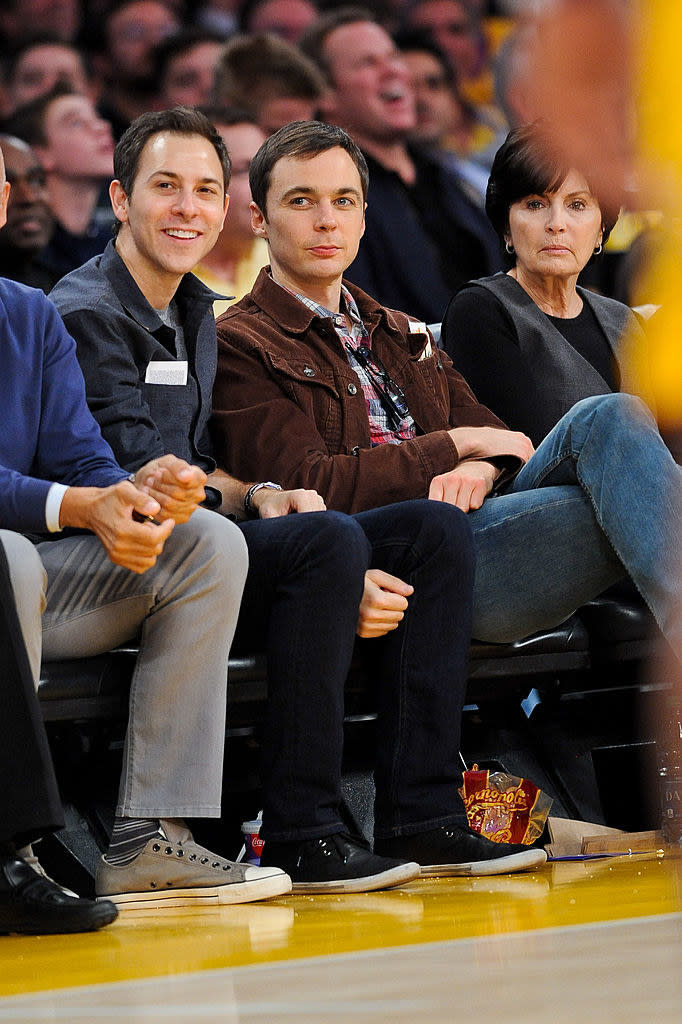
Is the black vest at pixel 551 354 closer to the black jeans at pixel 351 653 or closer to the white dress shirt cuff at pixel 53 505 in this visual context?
the black jeans at pixel 351 653

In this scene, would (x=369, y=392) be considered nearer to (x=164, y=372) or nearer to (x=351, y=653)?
(x=164, y=372)

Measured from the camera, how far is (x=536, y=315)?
280 cm

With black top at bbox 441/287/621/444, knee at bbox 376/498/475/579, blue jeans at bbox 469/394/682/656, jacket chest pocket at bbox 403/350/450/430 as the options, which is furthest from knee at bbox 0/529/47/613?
black top at bbox 441/287/621/444

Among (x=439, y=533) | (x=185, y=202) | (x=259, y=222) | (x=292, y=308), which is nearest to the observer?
(x=439, y=533)

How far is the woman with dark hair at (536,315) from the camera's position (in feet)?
8.89

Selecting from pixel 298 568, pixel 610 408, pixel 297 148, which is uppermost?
pixel 297 148

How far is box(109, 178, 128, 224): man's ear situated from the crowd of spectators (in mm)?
1581

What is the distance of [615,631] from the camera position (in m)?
2.38

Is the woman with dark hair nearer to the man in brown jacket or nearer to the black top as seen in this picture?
the black top

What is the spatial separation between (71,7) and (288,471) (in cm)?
286

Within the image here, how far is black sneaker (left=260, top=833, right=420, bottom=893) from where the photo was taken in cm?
187

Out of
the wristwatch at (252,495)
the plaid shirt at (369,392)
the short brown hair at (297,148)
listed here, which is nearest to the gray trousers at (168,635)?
the wristwatch at (252,495)

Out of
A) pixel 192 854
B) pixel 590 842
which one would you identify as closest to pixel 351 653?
pixel 192 854

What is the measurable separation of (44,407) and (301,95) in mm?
2920
